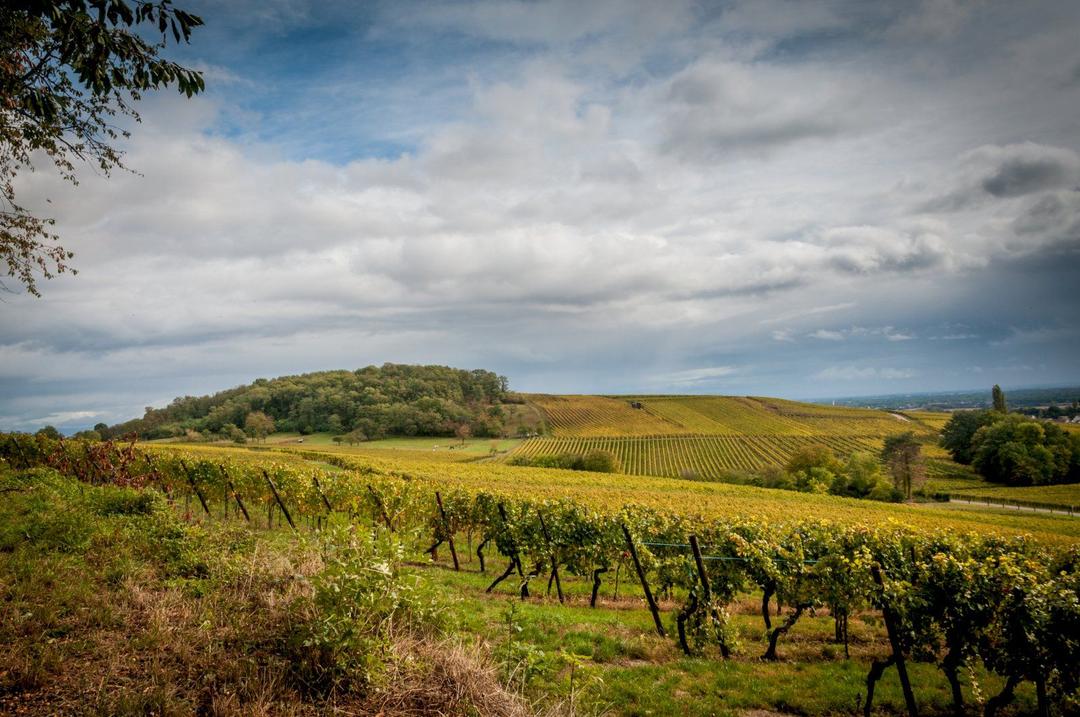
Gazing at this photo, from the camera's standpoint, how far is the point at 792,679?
8523mm

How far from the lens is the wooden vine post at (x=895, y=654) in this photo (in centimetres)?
726

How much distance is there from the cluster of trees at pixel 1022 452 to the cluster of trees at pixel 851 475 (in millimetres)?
12755

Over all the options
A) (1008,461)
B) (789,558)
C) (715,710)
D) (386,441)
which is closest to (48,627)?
(715,710)

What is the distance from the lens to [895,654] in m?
7.61

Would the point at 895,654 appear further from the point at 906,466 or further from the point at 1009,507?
the point at 906,466

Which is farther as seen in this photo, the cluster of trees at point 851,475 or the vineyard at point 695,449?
the vineyard at point 695,449

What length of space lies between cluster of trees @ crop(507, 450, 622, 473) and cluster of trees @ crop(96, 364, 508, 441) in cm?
2751

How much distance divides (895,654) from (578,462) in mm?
73698

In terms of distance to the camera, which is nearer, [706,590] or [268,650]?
[268,650]

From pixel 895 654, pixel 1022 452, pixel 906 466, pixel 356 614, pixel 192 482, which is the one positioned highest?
pixel 356 614

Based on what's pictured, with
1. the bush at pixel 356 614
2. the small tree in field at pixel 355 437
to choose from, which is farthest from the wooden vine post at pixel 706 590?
the small tree in field at pixel 355 437

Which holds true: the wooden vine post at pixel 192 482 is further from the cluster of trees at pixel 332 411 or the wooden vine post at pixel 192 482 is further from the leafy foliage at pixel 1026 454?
the leafy foliage at pixel 1026 454

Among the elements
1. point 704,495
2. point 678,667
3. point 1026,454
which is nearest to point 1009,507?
point 1026,454

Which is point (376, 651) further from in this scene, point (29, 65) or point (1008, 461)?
point (1008, 461)
